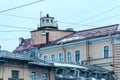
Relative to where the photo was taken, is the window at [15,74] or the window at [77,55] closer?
the window at [15,74]

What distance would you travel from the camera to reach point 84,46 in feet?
241

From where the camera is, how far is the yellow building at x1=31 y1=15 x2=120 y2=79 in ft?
228

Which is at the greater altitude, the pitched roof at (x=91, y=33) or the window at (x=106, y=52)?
the pitched roof at (x=91, y=33)

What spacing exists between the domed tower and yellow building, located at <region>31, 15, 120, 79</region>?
483cm

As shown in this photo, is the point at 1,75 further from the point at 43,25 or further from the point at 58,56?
the point at 43,25

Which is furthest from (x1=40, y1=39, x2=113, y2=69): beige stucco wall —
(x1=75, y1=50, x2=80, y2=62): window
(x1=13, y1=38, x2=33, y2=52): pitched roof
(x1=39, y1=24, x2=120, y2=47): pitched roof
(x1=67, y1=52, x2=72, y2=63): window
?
(x1=13, y1=38, x2=33, y2=52): pitched roof

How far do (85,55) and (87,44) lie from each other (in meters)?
1.45

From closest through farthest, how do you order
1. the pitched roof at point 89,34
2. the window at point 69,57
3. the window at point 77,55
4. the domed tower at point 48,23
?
1. the pitched roof at point 89,34
2. the window at point 77,55
3. the window at point 69,57
4. the domed tower at point 48,23

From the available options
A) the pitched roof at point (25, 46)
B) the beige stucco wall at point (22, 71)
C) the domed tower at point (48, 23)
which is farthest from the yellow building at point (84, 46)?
the beige stucco wall at point (22, 71)

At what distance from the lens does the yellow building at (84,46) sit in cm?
6962

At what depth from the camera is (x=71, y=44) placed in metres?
75.1

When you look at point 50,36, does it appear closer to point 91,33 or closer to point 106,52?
point 91,33

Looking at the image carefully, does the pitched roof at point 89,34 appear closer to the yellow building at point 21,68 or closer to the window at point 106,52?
the window at point 106,52

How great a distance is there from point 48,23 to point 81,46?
17.7 metres
